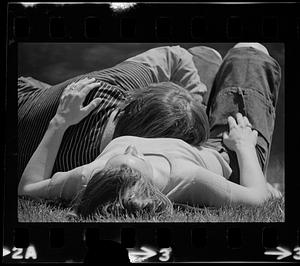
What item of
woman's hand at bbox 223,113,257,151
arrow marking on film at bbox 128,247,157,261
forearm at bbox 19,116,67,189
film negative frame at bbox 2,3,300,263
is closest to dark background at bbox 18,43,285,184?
film negative frame at bbox 2,3,300,263

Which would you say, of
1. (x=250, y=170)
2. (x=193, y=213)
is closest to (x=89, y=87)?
(x=193, y=213)

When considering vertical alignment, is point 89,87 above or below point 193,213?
above

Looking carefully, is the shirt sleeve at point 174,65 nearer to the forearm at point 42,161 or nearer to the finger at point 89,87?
the finger at point 89,87

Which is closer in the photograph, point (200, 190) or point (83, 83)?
point (200, 190)

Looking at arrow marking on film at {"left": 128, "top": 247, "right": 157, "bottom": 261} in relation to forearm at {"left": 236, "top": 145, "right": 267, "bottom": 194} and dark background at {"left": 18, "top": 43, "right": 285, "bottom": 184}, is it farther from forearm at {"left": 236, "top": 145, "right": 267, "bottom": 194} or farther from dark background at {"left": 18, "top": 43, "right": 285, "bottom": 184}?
dark background at {"left": 18, "top": 43, "right": 285, "bottom": 184}

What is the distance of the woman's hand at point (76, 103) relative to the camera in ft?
15.7

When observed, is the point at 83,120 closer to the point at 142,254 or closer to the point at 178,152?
the point at 178,152

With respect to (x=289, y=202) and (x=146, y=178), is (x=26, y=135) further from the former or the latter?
(x=289, y=202)

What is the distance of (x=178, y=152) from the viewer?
4.69 m

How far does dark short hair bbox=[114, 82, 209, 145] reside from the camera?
4734 millimetres

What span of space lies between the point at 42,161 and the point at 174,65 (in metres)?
1.07
